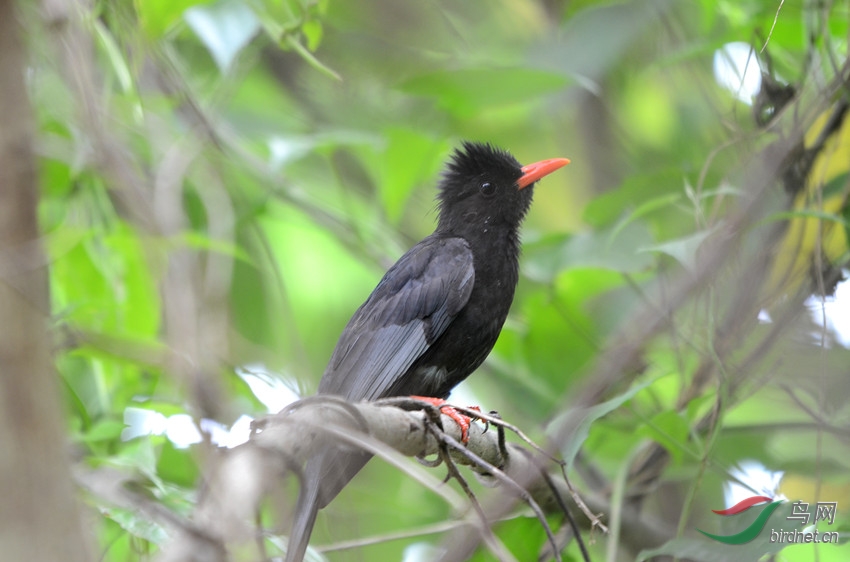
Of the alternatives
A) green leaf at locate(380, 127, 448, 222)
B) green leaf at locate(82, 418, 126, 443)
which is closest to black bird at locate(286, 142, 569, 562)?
green leaf at locate(380, 127, 448, 222)

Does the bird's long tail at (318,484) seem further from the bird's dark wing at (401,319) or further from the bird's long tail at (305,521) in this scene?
the bird's dark wing at (401,319)

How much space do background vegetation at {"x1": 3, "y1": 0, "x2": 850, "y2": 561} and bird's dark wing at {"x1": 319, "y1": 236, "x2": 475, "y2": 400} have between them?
0.65 ft

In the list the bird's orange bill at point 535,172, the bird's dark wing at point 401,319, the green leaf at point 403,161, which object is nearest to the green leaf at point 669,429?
the bird's dark wing at point 401,319

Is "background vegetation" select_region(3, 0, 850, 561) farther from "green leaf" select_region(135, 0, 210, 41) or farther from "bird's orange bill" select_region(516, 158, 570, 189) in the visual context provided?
"bird's orange bill" select_region(516, 158, 570, 189)

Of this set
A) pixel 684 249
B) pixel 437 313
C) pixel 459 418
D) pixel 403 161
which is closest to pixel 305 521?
pixel 459 418

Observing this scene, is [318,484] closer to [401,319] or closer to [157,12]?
[401,319]

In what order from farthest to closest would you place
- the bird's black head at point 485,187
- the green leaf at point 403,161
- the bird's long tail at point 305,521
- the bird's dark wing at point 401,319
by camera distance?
1. the green leaf at point 403,161
2. the bird's black head at point 485,187
3. the bird's dark wing at point 401,319
4. the bird's long tail at point 305,521

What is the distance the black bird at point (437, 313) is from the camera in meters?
3.08

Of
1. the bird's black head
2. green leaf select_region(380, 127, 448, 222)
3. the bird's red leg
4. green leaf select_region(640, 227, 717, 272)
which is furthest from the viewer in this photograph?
green leaf select_region(380, 127, 448, 222)

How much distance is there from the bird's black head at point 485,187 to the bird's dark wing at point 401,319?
0.88 ft

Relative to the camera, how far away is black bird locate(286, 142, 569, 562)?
3.08 metres

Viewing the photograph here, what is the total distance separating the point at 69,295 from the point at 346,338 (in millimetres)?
1176

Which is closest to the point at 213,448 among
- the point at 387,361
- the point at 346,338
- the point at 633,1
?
the point at 387,361

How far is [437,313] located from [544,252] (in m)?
0.95
